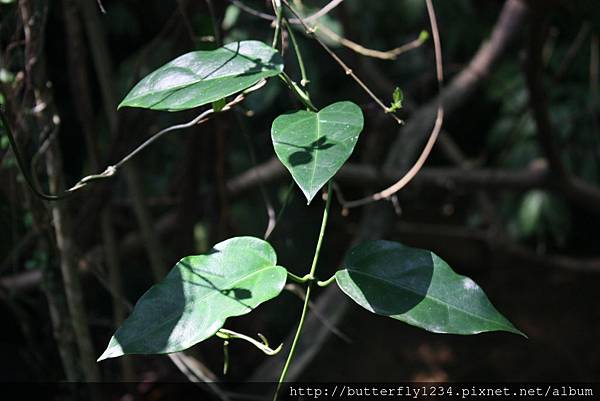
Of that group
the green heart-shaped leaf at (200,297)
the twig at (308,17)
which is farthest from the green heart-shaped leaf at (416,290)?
the twig at (308,17)

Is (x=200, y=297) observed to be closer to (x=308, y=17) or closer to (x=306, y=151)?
(x=306, y=151)

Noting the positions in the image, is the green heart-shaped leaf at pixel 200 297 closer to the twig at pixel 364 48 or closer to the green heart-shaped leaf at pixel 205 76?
the green heart-shaped leaf at pixel 205 76

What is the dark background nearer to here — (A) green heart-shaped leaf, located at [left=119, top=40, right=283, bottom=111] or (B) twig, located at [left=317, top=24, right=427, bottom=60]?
(B) twig, located at [left=317, top=24, right=427, bottom=60]

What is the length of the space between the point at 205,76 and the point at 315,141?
13 cm

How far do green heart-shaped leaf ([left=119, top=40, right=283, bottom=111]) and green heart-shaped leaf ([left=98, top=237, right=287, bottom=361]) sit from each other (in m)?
0.12

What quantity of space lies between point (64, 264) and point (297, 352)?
56 centimetres

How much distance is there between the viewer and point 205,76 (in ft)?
1.88

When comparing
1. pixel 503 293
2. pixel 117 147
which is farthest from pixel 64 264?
pixel 503 293

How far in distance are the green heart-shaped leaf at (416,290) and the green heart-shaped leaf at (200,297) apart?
0.07 metres

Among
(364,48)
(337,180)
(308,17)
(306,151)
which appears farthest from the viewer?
(337,180)

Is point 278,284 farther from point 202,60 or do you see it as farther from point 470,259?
point 470,259

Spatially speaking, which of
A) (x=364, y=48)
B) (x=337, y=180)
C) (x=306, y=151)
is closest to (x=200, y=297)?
(x=306, y=151)

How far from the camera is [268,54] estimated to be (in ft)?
1.93

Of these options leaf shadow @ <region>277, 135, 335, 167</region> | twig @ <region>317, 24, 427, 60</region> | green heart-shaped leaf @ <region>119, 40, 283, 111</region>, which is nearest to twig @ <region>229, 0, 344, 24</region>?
twig @ <region>317, 24, 427, 60</region>
